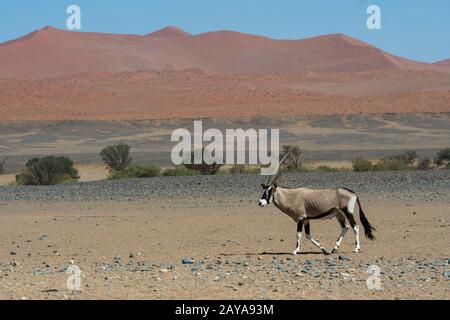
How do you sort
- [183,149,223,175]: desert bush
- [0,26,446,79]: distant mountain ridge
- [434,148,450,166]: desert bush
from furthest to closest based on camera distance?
[0,26,446,79]: distant mountain ridge → [434,148,450,166]: desert bush → [183,149,223,175]: desert bush

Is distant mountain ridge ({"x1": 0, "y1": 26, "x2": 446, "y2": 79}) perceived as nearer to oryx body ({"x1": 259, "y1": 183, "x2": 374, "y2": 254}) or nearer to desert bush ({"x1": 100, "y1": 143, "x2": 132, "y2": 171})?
desert bush ({"x1": 100, "y1": 143, "x2": 132, "y2": 171})

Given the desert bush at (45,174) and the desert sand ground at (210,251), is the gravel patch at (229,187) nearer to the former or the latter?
the desert sand ground at (210,251)

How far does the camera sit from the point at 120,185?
2927 cm

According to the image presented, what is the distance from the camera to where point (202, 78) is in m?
122

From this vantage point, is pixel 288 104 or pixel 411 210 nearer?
pixel 411 210

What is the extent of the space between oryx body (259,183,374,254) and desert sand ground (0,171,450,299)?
18.7 inches

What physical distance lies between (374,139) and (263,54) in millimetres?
117943

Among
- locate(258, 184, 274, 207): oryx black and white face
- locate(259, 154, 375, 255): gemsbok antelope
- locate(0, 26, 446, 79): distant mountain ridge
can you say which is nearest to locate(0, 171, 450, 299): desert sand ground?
locate(259, 154, 375, 255): gemsbok antelope

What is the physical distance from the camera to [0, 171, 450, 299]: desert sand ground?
36.0 feet

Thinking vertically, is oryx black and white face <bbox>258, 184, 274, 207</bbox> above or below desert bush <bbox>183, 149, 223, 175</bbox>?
above
